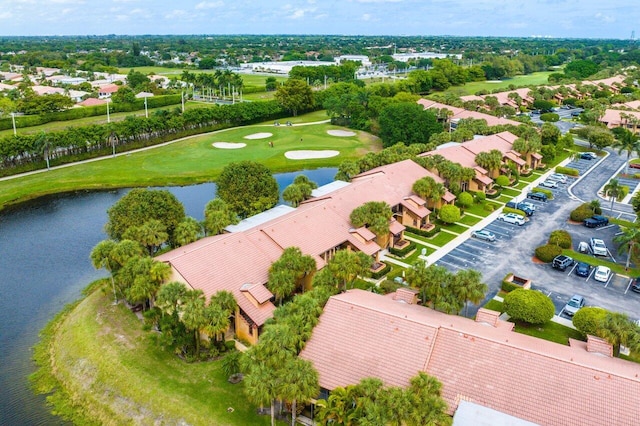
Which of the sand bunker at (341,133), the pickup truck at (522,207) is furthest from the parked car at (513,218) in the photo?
the sand bunker at (341,133)

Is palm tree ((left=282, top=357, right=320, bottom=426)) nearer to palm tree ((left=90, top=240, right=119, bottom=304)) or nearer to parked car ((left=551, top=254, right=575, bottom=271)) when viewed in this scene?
palm tree ((left=90, top=240, right=119, bottom=304))

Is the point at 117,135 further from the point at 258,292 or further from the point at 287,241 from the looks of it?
the point at 258,292

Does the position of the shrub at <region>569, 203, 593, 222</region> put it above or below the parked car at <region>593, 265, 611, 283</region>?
above

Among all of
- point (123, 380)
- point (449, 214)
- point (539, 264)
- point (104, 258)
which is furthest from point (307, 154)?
point (123, 380)

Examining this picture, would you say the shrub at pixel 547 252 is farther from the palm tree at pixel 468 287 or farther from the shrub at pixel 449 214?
the palm tree at pixel 468 287

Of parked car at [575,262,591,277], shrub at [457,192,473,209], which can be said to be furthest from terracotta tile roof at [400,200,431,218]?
parked car at [575,262,591,277]
